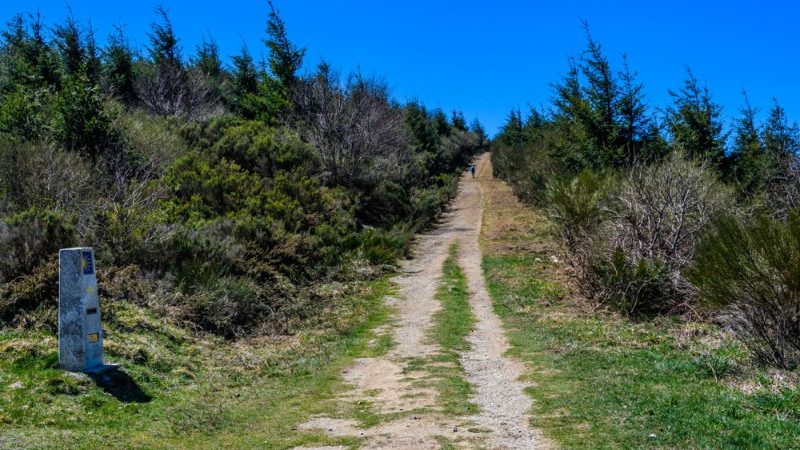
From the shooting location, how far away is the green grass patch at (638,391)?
6.45m

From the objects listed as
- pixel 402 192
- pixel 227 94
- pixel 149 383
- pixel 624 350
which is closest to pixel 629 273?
pixel 624 350

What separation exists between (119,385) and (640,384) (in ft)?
21.7

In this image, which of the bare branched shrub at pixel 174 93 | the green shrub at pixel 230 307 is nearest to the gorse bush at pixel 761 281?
the green shrub at pixel 230 307

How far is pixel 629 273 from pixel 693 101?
43.1ft

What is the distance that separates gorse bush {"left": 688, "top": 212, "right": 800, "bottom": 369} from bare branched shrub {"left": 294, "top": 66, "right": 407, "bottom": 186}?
21.6 m

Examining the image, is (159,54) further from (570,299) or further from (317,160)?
(570,299)

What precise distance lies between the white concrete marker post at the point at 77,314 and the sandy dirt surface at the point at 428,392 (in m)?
3.05

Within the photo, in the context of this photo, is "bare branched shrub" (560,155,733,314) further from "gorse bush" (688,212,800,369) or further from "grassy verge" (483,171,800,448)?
"gorse bush" (688,212,800,369)

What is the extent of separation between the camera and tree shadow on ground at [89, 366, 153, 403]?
8281 mm

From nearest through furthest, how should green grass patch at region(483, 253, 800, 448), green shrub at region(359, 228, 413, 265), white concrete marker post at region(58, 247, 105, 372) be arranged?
green grass patch at region(483, 253, 800, 448) → white concrete marker post at region(58, 247, 105, 372) → green shrub at region(359, 228, 413, 265)

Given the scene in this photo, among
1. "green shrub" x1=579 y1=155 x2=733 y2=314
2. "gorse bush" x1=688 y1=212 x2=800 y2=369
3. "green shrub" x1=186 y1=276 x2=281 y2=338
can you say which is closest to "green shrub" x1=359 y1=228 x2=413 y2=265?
"green shrub" x1=186 y1=276 x2=281 y2=338

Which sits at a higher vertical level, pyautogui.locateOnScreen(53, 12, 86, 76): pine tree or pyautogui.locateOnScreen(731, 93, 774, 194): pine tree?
pyautogui.locateOnScreen(53, 12, 86, 76): pine tree

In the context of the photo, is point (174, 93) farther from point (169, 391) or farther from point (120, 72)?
point (169, 391)

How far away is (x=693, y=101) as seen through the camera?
25141mm
